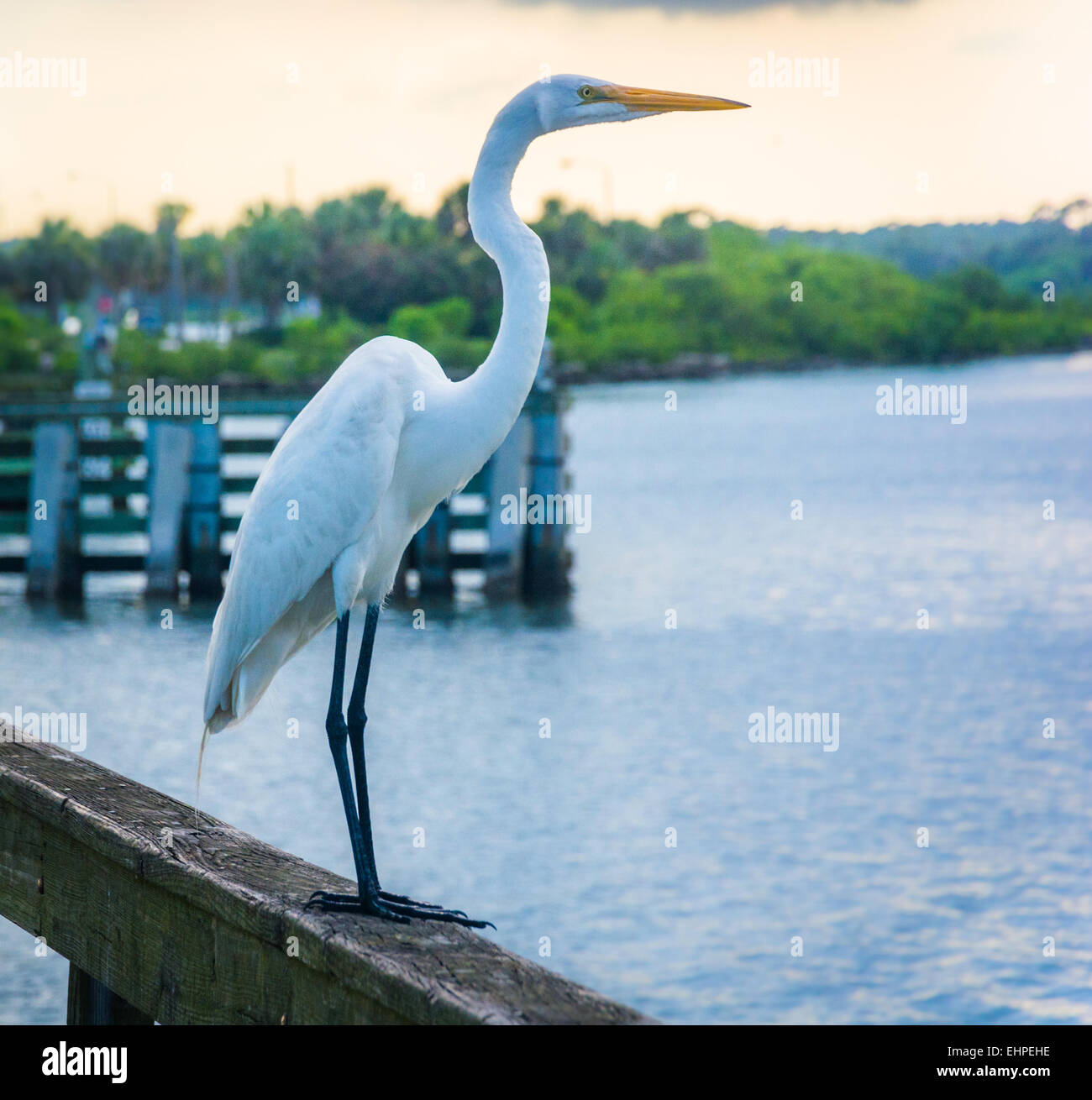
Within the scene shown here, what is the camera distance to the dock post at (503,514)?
19.3 m

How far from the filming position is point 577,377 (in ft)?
287

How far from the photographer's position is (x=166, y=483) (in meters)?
19.2

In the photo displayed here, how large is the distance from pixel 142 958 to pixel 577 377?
281 feet

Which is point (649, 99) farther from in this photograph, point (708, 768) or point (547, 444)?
point (547, 444)

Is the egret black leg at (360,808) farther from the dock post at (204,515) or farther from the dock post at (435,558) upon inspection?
the dock post at (435,558)

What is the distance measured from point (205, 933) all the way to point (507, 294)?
6.14 ft

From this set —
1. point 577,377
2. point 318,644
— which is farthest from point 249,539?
point 577,377

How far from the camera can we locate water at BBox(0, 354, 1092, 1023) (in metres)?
10.2

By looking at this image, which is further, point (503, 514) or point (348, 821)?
point (503, 514)

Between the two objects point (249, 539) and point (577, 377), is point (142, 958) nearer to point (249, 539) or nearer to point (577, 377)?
point (249, 539)

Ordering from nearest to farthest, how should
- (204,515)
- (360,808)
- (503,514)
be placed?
1. (360,808)
2. (204,515)
3. (503,514)

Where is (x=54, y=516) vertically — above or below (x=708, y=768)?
above

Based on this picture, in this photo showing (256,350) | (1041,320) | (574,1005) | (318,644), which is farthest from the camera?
(1041,320)

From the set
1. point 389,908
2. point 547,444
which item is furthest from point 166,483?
point 389,908
